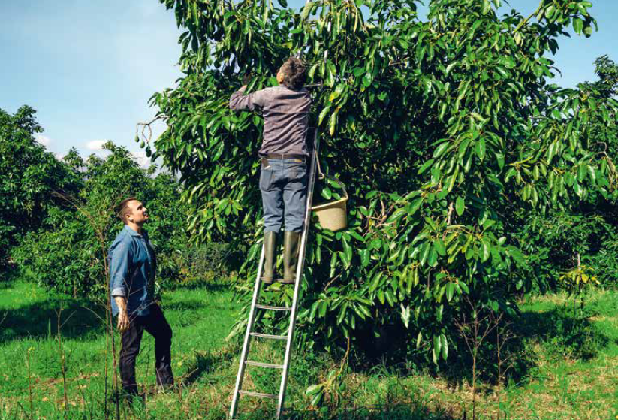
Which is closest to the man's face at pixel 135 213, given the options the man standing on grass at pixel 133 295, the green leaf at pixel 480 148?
the man standing on grass at pixel 133 295

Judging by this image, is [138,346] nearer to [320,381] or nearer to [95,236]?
[320,381]

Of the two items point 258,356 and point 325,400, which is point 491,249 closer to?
point 325,400

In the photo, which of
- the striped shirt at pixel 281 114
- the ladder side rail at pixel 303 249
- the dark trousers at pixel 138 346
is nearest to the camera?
the ladder side rail at pixel 303 249

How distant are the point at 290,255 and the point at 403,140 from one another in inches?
80.9

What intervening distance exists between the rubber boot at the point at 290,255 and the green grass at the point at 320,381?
113cm

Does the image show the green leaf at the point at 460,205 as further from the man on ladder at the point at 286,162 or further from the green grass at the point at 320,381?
the green grass at the point at 320,381

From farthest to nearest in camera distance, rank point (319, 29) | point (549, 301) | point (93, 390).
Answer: point (549, 301) → point (93, 390) → point (319, 29)

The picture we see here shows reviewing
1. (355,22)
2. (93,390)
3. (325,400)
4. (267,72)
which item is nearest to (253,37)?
(267,72)

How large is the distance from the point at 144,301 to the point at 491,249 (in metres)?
3.32

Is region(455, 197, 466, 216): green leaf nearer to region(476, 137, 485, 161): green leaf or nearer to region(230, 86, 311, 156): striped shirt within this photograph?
region(476, 137, 485, 161): green leaf

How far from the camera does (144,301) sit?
4.99m

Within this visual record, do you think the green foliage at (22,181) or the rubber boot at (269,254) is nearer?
the rubber boot at (269,254)

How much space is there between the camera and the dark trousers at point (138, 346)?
16.1 feet

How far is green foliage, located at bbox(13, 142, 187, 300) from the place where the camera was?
10312mm
